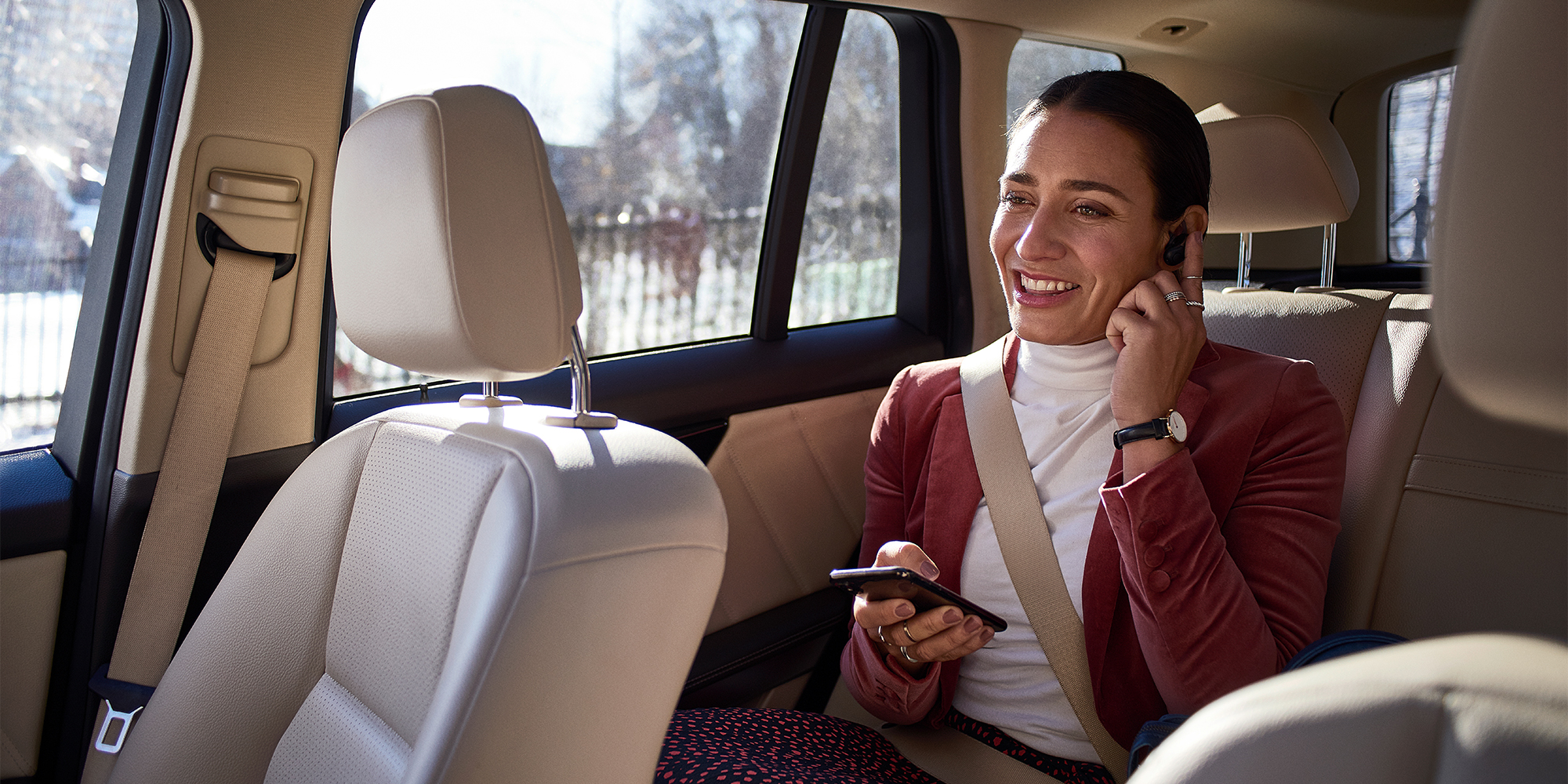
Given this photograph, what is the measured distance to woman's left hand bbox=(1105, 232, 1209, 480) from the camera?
1265 mm

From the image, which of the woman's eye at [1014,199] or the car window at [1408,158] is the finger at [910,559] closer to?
the woman's eye at [1014,199]

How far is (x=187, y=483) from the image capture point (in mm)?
1497

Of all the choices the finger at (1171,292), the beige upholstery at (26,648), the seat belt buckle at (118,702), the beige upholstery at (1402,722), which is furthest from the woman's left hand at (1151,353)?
the beige upholstery at (26,648)

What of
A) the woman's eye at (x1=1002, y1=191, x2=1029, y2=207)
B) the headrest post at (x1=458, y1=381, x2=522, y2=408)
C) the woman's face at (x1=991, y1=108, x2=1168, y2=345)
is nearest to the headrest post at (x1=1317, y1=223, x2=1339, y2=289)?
the woman's face at (x1=991, y1=108, x2=1168, y2=345)

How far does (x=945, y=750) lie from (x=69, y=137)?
1654 mm

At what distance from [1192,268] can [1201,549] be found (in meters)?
0.47

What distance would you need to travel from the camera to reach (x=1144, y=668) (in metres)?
1.35

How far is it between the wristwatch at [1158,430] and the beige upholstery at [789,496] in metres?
0.86

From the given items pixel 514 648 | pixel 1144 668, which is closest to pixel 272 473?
pixel 514 648

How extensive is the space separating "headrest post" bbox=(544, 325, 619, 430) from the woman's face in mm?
678

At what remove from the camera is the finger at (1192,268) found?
1447 mm

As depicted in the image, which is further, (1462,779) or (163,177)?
(163,177)

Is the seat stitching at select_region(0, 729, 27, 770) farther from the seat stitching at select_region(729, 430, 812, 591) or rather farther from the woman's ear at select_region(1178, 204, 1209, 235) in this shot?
the woman's ear at select_region(1178, 204, 1209, 235)

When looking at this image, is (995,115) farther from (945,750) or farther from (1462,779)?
(1462,779)
